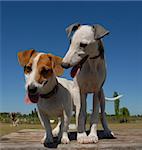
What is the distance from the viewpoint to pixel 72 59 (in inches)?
61.1

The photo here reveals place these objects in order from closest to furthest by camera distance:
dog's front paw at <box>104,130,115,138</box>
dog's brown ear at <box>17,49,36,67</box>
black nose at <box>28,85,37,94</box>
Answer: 1. black nose at <box>28,85,37,94</box>
2. dog's brown ear at <box>17,49,36,67</box>
3. dog's front paw at <box>104,130,115,138</box>

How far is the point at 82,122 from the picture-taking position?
1.81 metres

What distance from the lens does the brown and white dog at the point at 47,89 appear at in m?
1.47

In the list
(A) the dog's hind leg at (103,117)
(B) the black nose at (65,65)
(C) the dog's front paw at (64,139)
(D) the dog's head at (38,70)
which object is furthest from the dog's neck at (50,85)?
(A) the dog's hind leg at (103,117)

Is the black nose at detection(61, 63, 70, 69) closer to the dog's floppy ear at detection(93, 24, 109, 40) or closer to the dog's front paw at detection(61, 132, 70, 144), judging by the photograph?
the dog's floppy ear at detection(93, 24, 109, 40)

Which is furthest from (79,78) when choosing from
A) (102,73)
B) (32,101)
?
(32,101)

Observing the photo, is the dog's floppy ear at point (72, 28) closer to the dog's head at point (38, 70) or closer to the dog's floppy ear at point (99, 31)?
the dog's floppy ear at point (99, 31)

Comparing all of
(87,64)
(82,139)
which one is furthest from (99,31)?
(82,139)

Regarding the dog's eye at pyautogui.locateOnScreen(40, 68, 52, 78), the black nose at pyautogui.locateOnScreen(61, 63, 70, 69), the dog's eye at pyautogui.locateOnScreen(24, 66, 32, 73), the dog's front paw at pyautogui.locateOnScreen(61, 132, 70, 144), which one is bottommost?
the dog's front paw at pyautogui.locateOnScreen(61, 132, 70, 144)

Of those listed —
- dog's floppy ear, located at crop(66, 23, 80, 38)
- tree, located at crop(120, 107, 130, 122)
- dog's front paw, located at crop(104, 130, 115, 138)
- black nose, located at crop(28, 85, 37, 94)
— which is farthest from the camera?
tree, located at crop(120, 107, 130, 122)

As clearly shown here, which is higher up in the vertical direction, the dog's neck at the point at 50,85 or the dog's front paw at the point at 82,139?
the dog's neck at the point at 50,85

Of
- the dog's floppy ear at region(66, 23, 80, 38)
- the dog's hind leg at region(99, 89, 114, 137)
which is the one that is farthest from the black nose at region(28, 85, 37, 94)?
the dog's hind leg at region(99, 89, 114, 137)

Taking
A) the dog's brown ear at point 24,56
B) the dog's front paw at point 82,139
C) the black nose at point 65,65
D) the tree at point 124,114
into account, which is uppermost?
the dog's brown ear at point 24,56

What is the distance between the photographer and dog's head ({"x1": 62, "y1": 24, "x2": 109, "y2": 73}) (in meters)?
1.56
